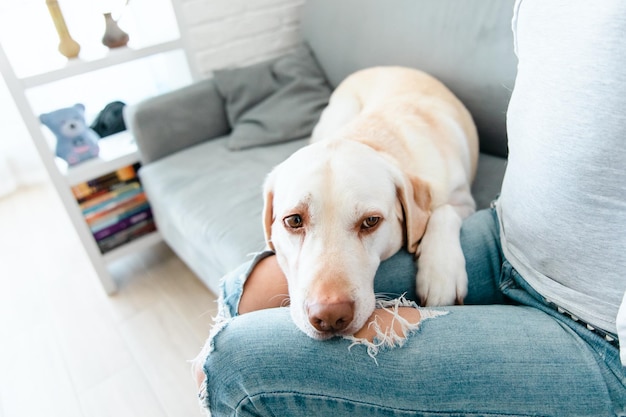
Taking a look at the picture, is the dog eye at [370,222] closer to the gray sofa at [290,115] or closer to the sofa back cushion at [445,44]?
the gray sofa at [290,115]

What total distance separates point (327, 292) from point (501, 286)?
400 millimetres

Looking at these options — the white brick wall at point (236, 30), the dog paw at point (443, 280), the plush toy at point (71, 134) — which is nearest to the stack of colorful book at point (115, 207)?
the plush toy at point (71, 134)

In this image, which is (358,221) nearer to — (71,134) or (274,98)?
(274,98)

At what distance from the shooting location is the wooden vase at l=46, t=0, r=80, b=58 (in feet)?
5.58

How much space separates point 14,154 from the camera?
3084 mm

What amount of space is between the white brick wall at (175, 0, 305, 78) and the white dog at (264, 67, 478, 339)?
4.25ft

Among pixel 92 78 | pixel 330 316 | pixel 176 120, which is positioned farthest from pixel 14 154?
pixel 330 316

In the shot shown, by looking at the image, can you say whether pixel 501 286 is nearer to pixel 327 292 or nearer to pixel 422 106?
pixel 327 292

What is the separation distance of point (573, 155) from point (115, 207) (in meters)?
1.80

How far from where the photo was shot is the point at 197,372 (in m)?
0.79

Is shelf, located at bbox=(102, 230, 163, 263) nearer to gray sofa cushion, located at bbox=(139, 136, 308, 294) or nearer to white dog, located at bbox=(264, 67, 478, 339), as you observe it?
gray sofa cushion, located at bbox=(139, 136, 308, 294)

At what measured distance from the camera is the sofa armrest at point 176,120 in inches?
71.6

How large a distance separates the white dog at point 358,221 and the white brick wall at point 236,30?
1.29 m

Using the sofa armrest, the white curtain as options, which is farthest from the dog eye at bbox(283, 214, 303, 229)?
the white curtain
